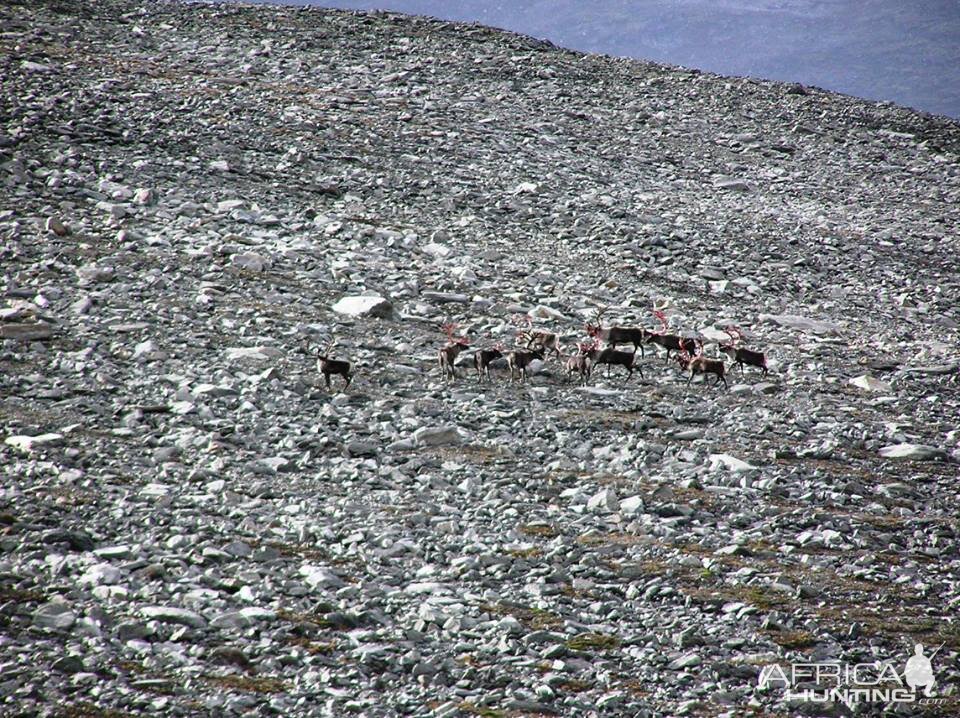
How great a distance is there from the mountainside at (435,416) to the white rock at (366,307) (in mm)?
167

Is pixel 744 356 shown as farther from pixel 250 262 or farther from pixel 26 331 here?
pixel 26 331

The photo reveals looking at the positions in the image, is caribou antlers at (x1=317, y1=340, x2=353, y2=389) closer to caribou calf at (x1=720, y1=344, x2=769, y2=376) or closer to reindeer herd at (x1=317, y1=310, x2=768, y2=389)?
reindeer herd at (x1=317, y1=310, x2=768, y2=389)

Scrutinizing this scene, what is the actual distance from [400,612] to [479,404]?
4575mm

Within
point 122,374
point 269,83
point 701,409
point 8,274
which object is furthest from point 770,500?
point 269,83

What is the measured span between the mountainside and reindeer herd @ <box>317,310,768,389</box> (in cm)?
21

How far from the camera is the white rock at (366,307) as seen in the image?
47.3ft

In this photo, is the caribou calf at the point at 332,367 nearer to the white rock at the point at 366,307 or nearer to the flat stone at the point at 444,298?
the white rock at the point at 366,307

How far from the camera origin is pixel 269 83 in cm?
2612

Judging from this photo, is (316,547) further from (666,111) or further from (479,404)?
(666,111)

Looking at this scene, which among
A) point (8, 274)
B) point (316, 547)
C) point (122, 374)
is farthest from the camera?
point (8, 274)

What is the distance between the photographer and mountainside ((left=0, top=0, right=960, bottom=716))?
285 inches

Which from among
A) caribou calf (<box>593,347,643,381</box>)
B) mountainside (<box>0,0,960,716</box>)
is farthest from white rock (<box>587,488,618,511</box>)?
caribou calf (<box>593,347,643,381</box>)

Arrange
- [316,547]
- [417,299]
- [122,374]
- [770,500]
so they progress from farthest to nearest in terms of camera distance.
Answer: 1. [417,299]
2. [122,374]
3. [770,500]
4. [316,547]

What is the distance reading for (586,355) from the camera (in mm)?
12836
